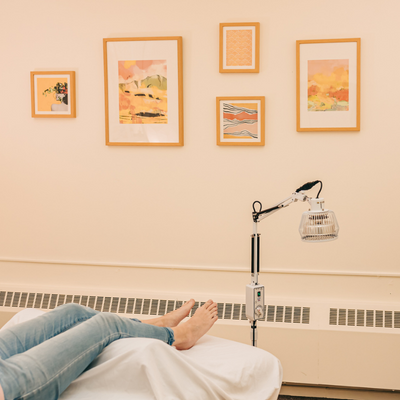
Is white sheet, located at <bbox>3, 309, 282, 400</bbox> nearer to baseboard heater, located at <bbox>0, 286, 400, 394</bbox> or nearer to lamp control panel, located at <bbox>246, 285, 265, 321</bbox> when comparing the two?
lamp control panel, located at <bbox>246, 285, 265, 321</bbox>

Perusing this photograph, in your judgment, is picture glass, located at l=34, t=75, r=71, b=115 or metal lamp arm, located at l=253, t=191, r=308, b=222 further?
picture glass, located at l=34, t=75, r=71, b=115

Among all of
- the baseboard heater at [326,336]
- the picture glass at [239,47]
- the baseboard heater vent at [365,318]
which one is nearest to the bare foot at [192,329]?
the baseboard heater at [326,336]

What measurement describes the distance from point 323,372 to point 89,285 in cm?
144

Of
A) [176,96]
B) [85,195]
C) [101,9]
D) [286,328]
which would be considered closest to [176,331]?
[286,328]

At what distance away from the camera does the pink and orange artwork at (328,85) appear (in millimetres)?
2064

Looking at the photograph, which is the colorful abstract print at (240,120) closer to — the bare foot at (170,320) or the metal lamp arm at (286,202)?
the metal lamp arm at (286,202)

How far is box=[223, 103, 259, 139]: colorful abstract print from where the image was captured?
2141mm

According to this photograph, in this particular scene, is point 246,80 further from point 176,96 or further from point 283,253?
point 283,253

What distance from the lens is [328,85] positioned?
2078 mm

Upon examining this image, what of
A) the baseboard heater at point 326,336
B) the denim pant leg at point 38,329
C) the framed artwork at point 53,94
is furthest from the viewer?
the framed artwork at point 53,94

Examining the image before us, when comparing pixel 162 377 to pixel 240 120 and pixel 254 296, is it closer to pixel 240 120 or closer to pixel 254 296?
pixel 254 296

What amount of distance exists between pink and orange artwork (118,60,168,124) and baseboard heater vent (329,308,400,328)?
4.81 feet

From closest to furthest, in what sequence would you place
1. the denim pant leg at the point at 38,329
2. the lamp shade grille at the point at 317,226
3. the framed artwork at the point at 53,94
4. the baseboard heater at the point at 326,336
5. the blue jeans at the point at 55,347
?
the blue jeans at the point at 55,347
the denim pant leg at the point at 38,329
the lamp shade grille at the point at 317,226
the baseboard heater at the point at 326,336
the framed artwork at the point at 53,94

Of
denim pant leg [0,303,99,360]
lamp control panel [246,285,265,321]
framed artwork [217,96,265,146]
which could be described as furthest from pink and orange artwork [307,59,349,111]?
denim pant leg [0,303,99,360]
